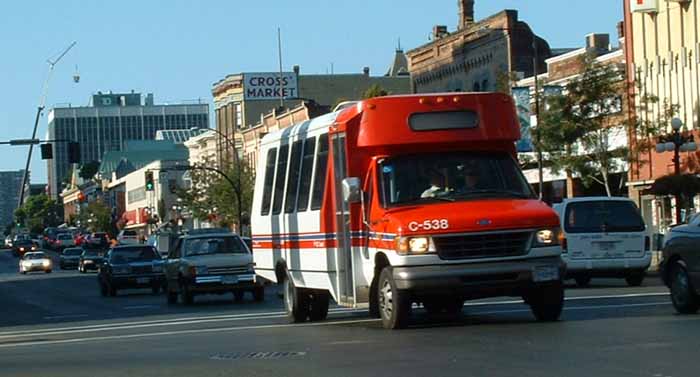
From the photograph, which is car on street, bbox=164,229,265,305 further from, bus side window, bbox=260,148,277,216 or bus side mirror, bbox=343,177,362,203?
bus side mirror, bbox=343,177,362,203

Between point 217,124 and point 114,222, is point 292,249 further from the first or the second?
point 114,222

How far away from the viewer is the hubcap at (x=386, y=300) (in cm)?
1814

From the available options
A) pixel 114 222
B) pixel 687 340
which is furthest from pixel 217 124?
pixel 687 340

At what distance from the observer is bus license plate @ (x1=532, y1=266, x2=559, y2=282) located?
17.7 meters

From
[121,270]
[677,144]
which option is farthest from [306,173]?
[121,270]

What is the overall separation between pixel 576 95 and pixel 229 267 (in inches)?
776

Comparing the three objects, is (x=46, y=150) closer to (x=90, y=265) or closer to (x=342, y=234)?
(x=90, y=265)

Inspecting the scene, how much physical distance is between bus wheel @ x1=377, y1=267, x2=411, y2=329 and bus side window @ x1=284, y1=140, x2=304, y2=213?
3.54m

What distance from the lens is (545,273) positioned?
17750 millimetres

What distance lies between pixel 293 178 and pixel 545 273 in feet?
18.0

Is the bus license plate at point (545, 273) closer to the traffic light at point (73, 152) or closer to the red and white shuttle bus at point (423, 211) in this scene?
the red and white shuttle bus at point (423, 211)

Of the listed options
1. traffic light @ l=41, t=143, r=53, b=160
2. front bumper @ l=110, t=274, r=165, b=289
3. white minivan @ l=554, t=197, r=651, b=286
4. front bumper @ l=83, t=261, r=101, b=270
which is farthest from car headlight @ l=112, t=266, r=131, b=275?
front bumper @ l=83, t=261, r=101, b=270

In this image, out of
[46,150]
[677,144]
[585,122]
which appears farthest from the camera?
[46,150]

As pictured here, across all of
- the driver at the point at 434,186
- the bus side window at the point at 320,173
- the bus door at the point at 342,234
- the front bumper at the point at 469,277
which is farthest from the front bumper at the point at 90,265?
the front bumper at the point at 469,277
